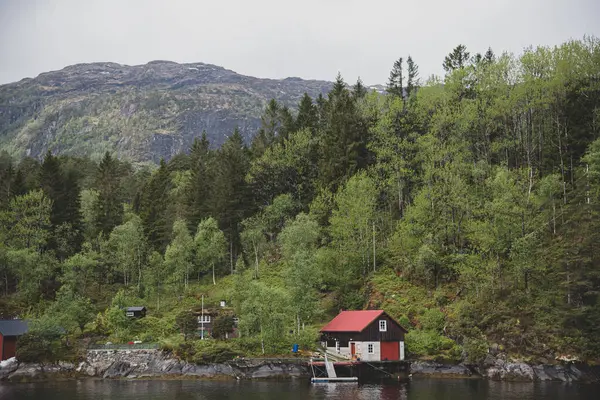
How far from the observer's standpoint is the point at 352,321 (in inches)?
2623

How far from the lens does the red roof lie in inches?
2542

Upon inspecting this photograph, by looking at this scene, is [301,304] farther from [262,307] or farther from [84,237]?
[84,237]

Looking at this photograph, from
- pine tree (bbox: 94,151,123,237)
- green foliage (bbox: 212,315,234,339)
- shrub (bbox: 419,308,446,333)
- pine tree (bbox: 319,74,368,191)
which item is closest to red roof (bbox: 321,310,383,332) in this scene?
shrub (bbox: 419,308,446,333)

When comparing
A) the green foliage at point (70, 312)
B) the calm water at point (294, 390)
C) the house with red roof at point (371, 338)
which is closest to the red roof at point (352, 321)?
the house with red roof at point (371, 338)

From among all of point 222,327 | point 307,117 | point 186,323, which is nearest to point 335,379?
point 222,327

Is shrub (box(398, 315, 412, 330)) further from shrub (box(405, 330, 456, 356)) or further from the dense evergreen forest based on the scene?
shrub (box(405, 330, 456, 356))

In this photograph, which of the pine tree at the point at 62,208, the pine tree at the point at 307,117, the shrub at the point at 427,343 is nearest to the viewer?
the shrub at the point at 427,343

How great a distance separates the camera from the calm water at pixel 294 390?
156ft

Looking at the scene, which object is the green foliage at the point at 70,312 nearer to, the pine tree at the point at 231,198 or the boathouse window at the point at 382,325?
the pine tree at the point at 231,198

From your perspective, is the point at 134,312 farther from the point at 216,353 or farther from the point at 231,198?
the point at 231,198

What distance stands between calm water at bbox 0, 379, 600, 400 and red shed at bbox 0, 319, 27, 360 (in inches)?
282

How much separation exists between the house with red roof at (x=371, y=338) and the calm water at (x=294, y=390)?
5.91 m

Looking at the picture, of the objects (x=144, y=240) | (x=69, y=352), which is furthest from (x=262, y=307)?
(x=144, y=240)

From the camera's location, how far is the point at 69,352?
69.0 m
